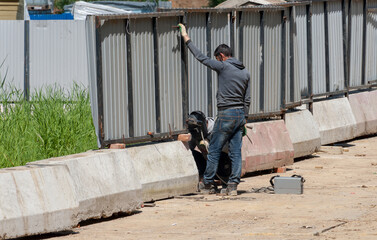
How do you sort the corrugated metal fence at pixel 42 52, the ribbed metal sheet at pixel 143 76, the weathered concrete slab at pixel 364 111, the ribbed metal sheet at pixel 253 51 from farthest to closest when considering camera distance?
the corrugated metal fence at pixel 42 52 → the weathered concrete slab at pixel 364 111 → the ribbed metal sheet at pixel 253 51 → the ribbed metal sheet at pixel 143 76

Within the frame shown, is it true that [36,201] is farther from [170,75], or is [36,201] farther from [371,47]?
[371,47]

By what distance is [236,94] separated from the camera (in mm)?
11344

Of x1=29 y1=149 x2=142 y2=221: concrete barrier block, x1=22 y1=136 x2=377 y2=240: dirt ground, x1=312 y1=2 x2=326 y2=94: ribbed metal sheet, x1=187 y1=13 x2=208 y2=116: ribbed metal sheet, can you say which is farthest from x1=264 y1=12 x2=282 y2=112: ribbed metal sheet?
x1=29 y1=149 x2=142 y2=221: concrete barrier block

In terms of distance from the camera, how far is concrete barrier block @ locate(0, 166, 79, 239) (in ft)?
26.6

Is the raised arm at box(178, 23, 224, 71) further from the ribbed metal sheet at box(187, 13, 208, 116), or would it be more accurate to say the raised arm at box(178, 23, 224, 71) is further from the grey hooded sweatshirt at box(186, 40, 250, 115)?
the ribbed metal sheet at box(187, 13, 208, 116)

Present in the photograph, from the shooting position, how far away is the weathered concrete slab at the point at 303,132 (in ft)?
48.1

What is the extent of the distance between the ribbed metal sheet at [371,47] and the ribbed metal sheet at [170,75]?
8.28 meters

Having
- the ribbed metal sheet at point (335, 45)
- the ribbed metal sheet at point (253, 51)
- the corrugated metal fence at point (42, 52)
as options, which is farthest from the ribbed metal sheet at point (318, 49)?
the corrugated metal fence at point (42, 52)

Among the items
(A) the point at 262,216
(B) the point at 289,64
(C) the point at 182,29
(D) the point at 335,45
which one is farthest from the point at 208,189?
(D) the point at 335,45

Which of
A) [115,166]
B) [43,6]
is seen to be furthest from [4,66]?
[43,6]

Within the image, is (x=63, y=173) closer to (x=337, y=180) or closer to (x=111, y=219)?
(x=111, y=219)

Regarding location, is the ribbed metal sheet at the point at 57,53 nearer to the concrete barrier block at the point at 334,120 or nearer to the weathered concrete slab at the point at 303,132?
the concrete barrier block at the point at 334,120

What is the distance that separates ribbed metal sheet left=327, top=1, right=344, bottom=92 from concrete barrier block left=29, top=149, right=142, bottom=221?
8.35 metres

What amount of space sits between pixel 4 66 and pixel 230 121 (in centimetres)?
1009
